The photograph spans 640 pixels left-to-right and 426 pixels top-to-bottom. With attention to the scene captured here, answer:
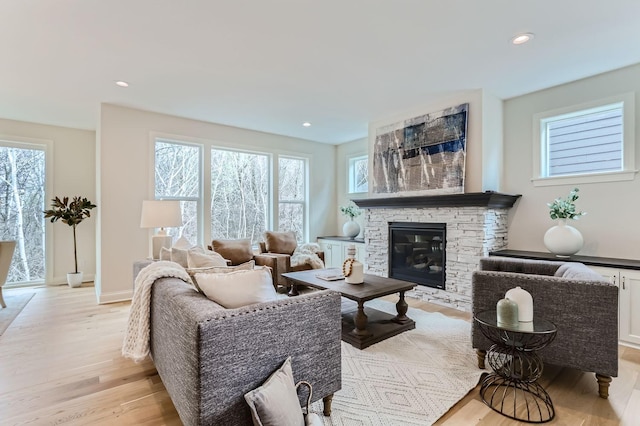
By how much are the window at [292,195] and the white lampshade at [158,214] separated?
2.41 m

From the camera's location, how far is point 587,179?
3.42 metres

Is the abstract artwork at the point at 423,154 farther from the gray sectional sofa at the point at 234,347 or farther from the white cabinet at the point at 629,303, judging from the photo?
the gray sectional sofa at the point at 234,347

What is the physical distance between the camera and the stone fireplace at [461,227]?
3.69 m

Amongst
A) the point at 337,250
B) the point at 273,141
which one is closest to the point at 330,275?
the point at 337,250

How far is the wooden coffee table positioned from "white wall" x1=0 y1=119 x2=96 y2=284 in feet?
13.7

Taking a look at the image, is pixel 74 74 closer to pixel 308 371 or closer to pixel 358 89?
pixel 358 89

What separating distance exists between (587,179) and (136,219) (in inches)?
222

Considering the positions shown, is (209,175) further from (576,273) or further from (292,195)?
(576,273)

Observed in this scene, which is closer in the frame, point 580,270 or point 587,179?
point 580,270

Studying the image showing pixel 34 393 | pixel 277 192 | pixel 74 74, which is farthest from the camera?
pixel 277 192

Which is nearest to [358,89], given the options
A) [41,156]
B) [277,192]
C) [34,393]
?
[277,192]

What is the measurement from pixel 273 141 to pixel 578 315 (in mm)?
4970

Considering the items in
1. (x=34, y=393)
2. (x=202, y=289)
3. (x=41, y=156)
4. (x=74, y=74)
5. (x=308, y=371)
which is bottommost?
(x=34, y=393)

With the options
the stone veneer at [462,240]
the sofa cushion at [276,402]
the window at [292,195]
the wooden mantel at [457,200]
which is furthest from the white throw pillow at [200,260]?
the window at [292,195]
